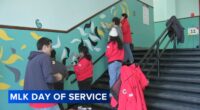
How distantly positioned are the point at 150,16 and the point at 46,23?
172 inches

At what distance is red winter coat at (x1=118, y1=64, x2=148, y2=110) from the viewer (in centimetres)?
379

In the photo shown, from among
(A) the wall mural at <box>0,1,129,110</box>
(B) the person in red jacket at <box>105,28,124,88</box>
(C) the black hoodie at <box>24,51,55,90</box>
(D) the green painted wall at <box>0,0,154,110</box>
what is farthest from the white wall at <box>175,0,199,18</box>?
(C) the black hoodie at <box>24,51,55,90</box>

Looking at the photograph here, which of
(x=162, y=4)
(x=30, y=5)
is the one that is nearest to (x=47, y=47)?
(x=30, y=5)

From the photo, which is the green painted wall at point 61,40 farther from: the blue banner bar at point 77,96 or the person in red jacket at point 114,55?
the person in red jacket at point 114,55

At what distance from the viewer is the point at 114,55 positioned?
16.3 ft

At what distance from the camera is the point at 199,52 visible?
5.23 meters

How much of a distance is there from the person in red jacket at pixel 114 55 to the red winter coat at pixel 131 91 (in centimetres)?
91

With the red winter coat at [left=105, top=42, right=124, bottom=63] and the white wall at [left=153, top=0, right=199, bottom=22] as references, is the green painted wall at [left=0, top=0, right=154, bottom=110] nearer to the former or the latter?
the red winter coat at [left=105, top=42, right=124, bottom=63]

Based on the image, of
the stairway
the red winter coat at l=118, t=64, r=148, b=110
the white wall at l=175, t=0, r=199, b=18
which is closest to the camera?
the red winter coat at l=118, t=64, r=148, b=110

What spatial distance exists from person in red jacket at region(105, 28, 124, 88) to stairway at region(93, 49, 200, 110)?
61cm

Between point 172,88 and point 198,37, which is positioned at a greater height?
point 198,37

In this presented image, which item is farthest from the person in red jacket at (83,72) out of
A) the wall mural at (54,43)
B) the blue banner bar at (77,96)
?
the wall mural at (54,43)

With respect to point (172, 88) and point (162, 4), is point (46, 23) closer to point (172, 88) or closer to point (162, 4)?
point (172, 88)

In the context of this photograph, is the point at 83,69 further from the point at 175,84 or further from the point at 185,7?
the point at 185,7
